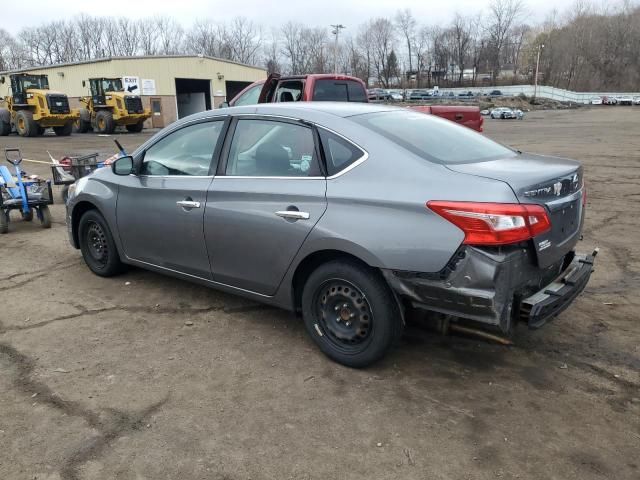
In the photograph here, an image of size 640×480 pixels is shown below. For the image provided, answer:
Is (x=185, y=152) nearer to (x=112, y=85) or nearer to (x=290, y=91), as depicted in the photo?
(x=290, y=91)

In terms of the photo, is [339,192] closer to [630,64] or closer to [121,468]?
[121,468]

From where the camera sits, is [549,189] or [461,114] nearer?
[549,189]

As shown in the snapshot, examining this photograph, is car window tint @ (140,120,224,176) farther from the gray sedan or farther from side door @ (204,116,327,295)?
side door @ (204,116,327,295)

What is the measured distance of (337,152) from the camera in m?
3.40

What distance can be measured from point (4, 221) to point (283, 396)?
572 cm

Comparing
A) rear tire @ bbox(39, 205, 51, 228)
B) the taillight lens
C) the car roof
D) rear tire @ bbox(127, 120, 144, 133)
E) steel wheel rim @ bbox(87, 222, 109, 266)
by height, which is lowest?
rear tire @ bbox(127, 120, 144, 133)

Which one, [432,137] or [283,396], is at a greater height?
[432,137]

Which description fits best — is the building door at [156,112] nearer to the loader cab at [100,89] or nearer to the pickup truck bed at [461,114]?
the loader cab at [100,89]

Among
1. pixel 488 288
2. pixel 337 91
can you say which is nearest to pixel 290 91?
pixel 337 91

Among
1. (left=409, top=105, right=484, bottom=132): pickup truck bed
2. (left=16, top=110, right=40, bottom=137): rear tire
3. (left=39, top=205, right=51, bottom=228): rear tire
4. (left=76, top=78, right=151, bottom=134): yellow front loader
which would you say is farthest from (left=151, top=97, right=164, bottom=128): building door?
(left=39, top=205, right=51, bottom=228): rear tire

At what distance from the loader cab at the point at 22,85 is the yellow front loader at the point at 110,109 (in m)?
2.61

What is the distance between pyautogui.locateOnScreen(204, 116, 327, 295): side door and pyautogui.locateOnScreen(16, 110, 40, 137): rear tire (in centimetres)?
2601

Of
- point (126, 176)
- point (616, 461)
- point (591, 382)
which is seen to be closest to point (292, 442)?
point (616, 461)

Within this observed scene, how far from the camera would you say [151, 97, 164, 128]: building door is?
115 feet
